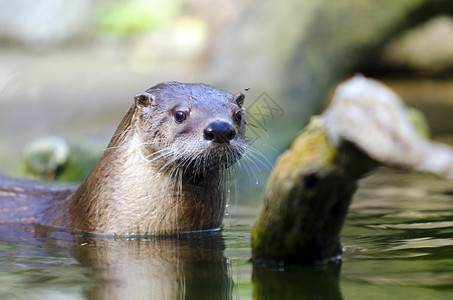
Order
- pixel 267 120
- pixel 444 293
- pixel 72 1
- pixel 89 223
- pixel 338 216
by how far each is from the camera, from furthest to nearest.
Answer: pixel 72 1
pixel 267 120
pixel 89 223
pixel 338 216
pixel 444 293

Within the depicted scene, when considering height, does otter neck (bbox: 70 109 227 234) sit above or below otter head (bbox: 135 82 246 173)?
below

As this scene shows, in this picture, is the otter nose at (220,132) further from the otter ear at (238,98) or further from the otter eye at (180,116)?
the otter ear at (238,98)

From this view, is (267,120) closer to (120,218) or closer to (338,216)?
(120,218)

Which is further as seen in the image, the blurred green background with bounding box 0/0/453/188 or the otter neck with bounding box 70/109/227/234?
the blurred green background with bounding box 0/0/453/188

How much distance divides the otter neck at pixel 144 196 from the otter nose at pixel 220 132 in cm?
38

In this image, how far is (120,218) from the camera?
3.72m

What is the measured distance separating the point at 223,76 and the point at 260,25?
0.74 m

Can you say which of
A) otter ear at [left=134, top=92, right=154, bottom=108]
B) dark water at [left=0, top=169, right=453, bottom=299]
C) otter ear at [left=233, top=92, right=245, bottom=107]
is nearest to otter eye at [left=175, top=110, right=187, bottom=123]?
otter ear at [left=134, top=92, right=154, bottom=108]

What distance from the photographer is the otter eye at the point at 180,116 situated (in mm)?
3566

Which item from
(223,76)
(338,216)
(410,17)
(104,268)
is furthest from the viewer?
(223,76)

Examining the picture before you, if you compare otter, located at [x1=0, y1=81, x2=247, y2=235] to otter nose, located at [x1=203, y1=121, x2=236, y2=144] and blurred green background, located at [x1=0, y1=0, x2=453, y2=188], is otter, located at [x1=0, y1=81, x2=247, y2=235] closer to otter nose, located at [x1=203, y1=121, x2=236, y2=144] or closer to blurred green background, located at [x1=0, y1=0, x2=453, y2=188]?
otter nose, located at [x1=203, y1=121, x2=236, y2=144]

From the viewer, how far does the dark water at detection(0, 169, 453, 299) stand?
2.41 meters

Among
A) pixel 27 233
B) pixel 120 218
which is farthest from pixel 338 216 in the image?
pixel 27 233

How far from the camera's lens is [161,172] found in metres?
3.72
